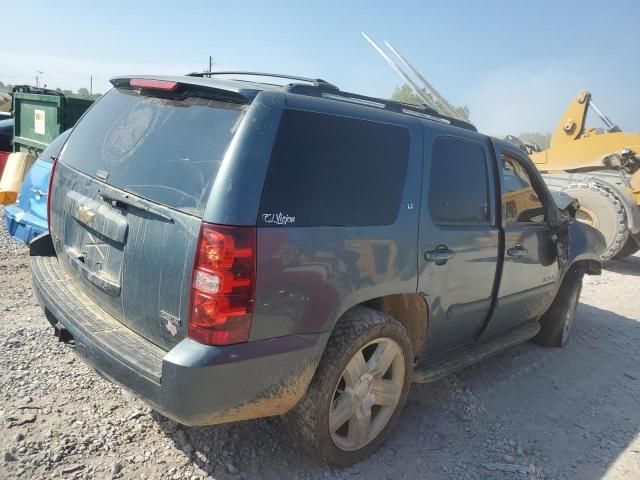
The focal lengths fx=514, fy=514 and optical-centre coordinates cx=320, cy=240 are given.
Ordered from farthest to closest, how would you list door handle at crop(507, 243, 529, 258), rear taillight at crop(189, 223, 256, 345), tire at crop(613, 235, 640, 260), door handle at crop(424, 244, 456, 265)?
tire at crop(613, 235, 640, 260), door handle at crop(507, 243, 529, 258), door handle at crop(424, 244, 456, 265), rear taillight at crop(189, 223, 256, 345)

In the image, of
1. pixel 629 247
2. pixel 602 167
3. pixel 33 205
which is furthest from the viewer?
pixel 602 167

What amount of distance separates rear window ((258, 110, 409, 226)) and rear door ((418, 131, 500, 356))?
12.0 inches

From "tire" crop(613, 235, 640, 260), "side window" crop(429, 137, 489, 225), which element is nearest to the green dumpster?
"side window" crop(429, 137, 489, 225)

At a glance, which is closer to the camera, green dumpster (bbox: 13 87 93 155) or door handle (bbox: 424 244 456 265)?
door handle (bbox: 424 244 456 265)

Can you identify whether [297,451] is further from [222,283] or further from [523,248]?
[523,248]

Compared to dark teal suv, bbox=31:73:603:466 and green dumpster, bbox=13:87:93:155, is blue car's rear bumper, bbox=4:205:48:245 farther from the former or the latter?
green dumpster, bbox=13:87:93:155

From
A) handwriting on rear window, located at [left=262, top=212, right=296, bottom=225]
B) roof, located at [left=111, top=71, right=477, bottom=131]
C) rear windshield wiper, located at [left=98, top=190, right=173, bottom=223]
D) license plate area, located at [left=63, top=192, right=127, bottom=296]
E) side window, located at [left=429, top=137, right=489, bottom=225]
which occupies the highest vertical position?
roof, located at [left=111, top=71, right=477, bottom=131]

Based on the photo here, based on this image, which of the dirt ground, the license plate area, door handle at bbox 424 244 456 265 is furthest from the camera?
door handle at bbox 424 244 456 265

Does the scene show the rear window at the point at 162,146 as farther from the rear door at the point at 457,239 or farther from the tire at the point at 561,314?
the tire at the point at 561,314

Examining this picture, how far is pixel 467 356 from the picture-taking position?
3.55m

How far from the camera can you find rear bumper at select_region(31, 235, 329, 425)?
2141 millimetres

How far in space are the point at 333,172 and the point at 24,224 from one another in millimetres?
3758

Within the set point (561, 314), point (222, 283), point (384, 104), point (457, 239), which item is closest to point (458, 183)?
point (457, 239)

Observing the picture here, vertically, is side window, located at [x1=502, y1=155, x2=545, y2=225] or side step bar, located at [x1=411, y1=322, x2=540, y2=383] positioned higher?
side window, located at [x1=502, y1=155, x2=545, y2=225]
